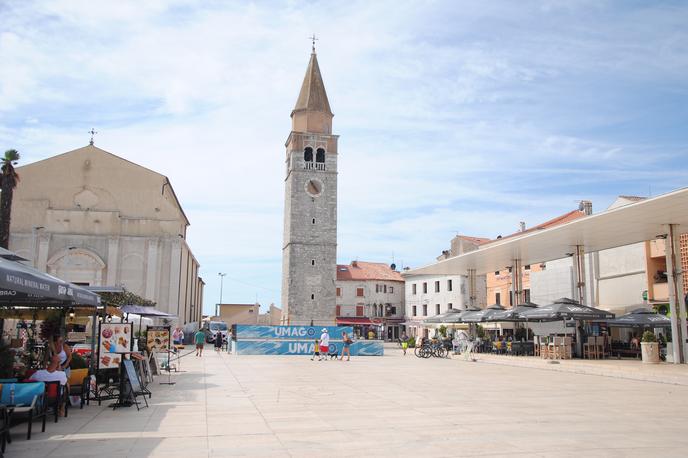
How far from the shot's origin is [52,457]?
22.9 ft

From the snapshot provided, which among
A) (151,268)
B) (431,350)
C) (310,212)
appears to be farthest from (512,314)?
(310,212)

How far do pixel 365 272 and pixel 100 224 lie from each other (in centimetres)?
3876

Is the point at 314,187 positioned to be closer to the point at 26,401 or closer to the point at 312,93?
the point at 312,93

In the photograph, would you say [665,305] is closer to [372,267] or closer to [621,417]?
[621,417]

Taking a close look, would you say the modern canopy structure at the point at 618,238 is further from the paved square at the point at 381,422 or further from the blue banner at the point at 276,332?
the blue banner at the point at 276,332

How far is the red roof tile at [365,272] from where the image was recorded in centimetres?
7525

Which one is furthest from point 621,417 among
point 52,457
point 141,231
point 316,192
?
point 316,192

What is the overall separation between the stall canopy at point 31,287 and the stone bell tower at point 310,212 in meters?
46.0

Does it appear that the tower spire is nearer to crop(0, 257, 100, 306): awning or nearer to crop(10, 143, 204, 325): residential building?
crop(10, 143, 204, 325): residential building

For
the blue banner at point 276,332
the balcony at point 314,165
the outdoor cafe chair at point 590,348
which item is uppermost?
the balcony at point 314,165

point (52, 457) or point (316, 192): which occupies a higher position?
point (316, 192)

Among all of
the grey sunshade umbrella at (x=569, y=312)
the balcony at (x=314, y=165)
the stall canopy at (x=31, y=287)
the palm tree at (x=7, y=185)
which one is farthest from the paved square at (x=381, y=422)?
the balcony at (x=314, y=165)

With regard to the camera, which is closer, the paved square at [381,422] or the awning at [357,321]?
the paved square at [381,422]

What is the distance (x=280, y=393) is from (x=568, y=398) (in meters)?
6.06
